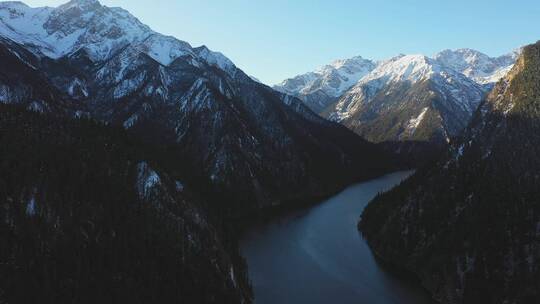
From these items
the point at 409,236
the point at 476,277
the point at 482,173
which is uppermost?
the point at 482,173

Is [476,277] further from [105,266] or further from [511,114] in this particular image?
[105,266]

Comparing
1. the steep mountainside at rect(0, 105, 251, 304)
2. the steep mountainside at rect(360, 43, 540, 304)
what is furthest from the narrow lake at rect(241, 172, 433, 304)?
the steep mountainside at rect(0, 105, 251, 304)

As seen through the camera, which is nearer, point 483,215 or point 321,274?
point 483,215

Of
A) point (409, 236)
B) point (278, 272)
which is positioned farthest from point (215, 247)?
point (409, 236)

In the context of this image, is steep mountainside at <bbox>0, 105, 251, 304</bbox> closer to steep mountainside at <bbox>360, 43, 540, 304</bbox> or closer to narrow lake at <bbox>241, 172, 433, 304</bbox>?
narrow lake at <bbox>241, 172, 433, 304</bbox>

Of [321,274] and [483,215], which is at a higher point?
[483,215]

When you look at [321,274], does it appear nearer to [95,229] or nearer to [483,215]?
[483,215]

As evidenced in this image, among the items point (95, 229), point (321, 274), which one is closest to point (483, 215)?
point (321, 274)
